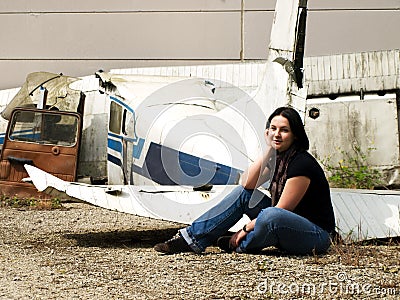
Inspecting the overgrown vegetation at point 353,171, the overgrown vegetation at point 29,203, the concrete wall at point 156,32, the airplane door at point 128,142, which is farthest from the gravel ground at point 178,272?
the concrete wall at point 156,32

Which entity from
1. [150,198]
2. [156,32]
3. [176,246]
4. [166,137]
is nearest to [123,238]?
[150,198]

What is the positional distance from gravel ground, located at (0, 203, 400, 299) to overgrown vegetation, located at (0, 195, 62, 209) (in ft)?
8.42

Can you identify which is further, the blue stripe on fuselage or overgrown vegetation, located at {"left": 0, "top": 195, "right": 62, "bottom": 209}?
overgrown vegetation, located at {"left": 0, "top": 195, "right": 62, "bottom": 209}

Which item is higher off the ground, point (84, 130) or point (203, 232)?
point (84, 130)

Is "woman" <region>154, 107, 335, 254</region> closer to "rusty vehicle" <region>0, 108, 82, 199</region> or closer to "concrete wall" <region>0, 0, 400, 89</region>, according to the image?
"rusty vehicle" <region>0, 108, 82, 199</region>

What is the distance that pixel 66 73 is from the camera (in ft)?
41.2

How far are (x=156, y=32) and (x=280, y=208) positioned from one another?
746 cm

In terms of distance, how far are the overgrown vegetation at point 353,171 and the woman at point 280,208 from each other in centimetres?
403

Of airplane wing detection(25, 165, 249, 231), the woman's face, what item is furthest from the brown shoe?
the woman's face

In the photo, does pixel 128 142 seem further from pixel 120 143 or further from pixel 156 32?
pixel 156 32

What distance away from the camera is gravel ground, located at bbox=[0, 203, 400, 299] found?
4.58 meters

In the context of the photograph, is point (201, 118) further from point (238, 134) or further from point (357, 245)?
point (357, 245)

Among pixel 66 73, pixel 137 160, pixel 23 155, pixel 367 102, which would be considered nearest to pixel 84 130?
pixel 23 155

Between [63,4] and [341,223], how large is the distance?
763cm
